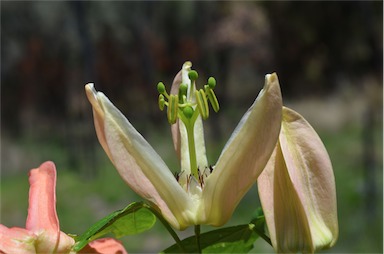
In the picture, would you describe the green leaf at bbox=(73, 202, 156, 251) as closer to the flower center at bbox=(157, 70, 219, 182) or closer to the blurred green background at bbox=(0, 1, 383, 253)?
the flower center at bbox=(157, 70, 219, 182)

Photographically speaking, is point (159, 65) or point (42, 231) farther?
point (159, 65)

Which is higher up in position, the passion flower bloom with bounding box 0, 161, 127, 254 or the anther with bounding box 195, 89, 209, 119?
the anther with bounding box 195, 89, 209, 119

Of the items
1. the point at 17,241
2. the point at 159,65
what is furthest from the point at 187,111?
the point at 159,65

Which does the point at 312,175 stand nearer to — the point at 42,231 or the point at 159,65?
the point at 42,231

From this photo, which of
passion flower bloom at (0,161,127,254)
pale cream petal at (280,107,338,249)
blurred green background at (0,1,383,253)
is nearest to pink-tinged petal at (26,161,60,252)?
passion flower bloom at (0,161,127,254)

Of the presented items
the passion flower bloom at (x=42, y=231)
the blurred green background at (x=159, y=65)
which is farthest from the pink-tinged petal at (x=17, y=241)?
the blurred green background at (x=159, y=65)
